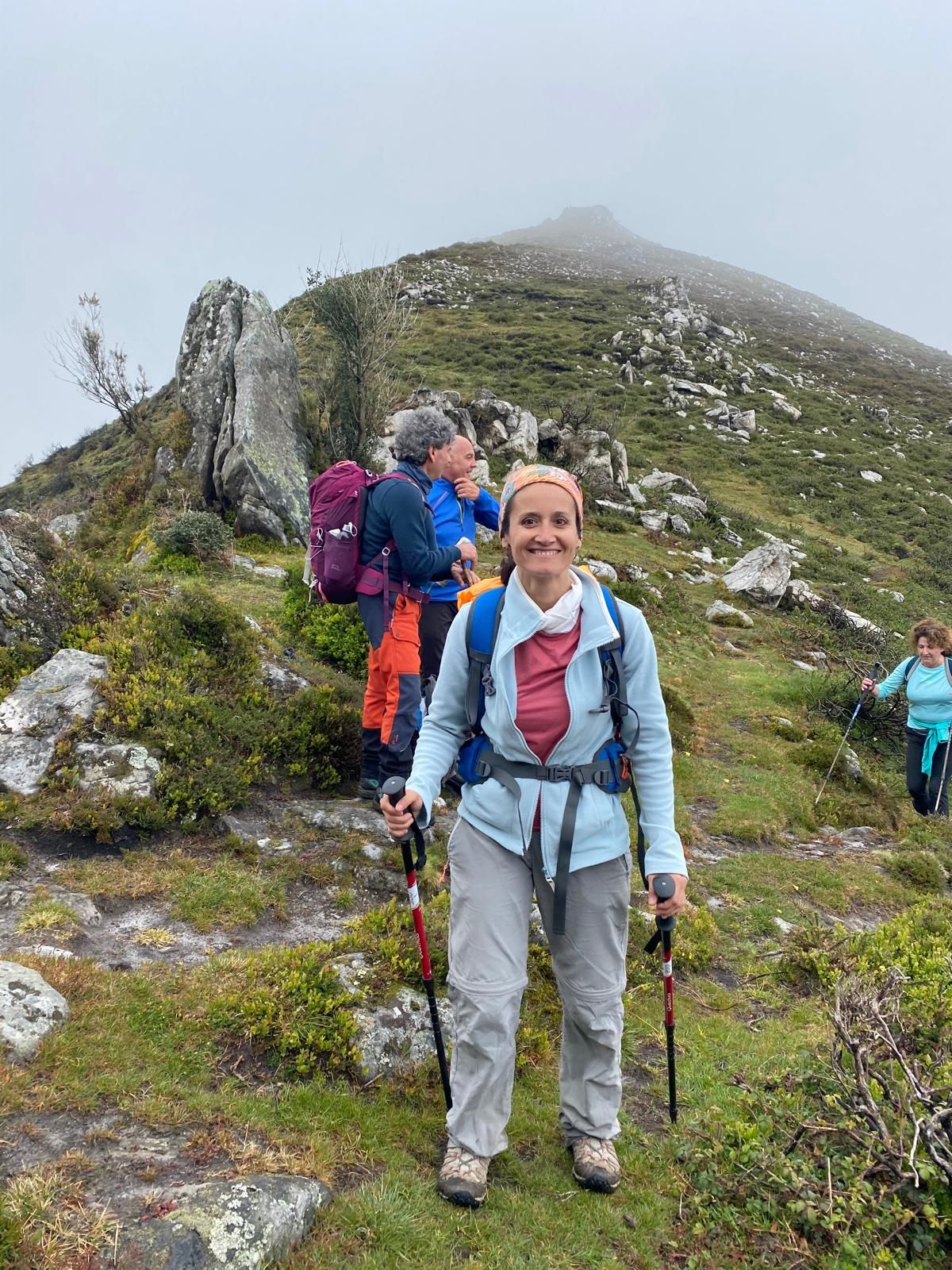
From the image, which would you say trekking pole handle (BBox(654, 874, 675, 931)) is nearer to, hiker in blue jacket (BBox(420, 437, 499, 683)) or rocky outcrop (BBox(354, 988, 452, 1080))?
rocky outcrop (BBox(354, 988, 452, 1080))

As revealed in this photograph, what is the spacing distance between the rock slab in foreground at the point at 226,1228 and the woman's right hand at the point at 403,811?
1.34 meters

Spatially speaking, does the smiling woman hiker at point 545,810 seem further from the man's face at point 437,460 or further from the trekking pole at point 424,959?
the man's face at point 437,460

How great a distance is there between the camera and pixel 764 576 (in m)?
18.5

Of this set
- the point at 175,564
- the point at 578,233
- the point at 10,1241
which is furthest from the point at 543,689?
the point at 578,233

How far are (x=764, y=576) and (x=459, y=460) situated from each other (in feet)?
49.2

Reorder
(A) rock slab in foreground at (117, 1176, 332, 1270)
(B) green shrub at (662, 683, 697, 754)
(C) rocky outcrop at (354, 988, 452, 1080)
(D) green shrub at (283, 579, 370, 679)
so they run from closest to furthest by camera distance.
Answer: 1. (A) rock slab in foreground at (117, 1176, 332, 1270)
2. (C) rocky outcrop at (354, 988, 452, 1080)
3. (D) green shrub at (283, 579, 370, 679)
4. (B) green shrub at (662, 683, 697, 754)

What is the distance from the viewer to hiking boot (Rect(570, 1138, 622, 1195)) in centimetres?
311

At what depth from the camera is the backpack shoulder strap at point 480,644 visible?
310 centimetres

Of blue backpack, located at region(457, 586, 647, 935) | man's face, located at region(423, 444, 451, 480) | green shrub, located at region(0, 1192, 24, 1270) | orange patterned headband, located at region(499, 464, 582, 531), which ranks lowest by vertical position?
green shrub, located at region(0, 1192, 24, 1270)

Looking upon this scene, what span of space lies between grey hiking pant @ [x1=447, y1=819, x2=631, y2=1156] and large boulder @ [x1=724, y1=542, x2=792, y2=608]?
1671 centimetres

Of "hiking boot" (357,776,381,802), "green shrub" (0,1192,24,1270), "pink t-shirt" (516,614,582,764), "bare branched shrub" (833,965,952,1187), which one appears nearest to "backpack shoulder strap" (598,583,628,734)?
"pink t-shirt" (516,614,582,764)

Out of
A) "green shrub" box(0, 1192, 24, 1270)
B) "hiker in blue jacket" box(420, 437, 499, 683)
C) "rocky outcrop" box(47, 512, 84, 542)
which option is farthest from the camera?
"rocky outcrop" box(47, 512, 84, 542)

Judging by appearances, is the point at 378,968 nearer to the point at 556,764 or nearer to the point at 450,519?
the point at 556,764

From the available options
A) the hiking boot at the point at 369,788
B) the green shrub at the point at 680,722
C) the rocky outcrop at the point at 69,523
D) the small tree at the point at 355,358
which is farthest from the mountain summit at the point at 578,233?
the hiking boot at the point at 369,788
